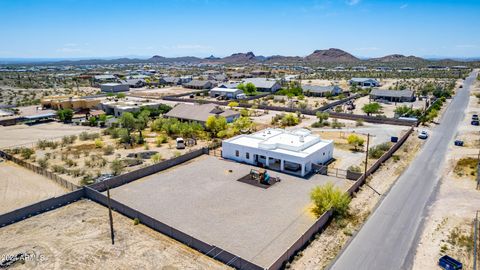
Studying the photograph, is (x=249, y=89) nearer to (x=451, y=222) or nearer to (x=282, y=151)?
(x=282, y=151)

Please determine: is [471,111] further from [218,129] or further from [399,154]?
[218,129]

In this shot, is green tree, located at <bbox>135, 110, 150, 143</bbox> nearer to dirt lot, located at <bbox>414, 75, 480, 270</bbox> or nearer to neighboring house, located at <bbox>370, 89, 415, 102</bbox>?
dirt lot, located at <bbox>414, 75, 480, 270</bbox>

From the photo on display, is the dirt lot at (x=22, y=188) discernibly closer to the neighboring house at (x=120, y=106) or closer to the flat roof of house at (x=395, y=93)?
the neighboring house at (x=120, y=106)

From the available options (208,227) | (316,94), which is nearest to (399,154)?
(208,227)

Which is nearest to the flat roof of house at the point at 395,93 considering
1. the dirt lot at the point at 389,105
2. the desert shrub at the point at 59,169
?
the dirt lot at the point at 389,105

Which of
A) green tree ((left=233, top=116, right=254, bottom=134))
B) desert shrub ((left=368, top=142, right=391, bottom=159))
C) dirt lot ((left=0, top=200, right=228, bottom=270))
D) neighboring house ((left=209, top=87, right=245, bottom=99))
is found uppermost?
neighboring house ((left=209, top=87, right=245, bottom=99))

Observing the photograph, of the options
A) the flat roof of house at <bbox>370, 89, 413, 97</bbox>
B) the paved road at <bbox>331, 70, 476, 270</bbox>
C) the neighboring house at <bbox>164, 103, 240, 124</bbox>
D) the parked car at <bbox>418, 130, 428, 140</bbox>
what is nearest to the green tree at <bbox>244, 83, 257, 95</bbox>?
the flat roof of house at <bbox>370, 89, 413, 97</bbox>
